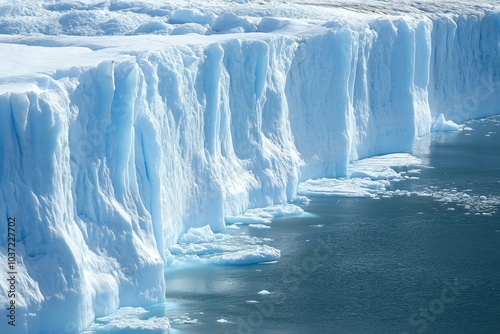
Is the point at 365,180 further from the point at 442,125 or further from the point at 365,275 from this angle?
the point at 442,125

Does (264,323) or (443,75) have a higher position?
(443,75)

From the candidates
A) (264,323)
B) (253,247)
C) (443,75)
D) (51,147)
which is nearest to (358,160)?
(443,75)

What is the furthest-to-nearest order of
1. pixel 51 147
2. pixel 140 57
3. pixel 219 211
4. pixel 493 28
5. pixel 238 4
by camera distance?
1. pixel 493 28
2. pixel 238 4
3. pixel 219 211
4. pixel 140 57
5. pixel 51 147

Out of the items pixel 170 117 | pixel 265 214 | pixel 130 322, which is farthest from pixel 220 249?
pixel 130 322

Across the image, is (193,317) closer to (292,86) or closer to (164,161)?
(164,161)

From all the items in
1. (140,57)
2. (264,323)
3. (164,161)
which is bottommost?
(264,323)
